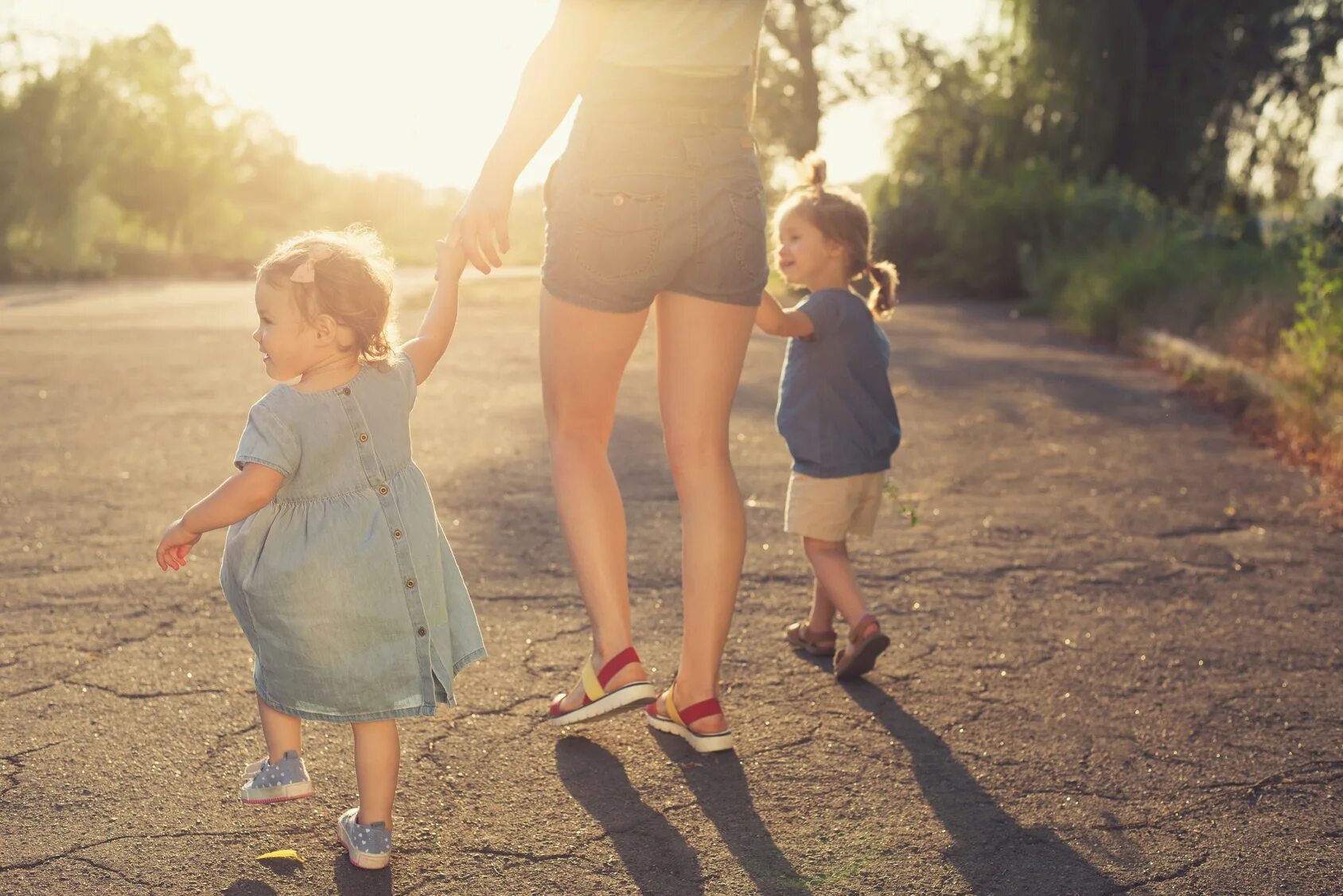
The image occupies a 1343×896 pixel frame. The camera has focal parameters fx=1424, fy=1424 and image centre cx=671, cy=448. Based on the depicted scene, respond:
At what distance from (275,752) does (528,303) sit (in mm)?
17284

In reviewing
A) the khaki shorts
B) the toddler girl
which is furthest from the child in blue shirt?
the toddler girl

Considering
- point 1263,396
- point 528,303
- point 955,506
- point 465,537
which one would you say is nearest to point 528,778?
point 465,537

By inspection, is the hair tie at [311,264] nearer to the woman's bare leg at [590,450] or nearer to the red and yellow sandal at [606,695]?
the woman's bare leg at [590,450]

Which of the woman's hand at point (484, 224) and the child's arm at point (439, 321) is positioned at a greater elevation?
the woman's hand at point (484, 224)

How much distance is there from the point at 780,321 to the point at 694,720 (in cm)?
103

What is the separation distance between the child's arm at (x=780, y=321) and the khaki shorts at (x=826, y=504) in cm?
41

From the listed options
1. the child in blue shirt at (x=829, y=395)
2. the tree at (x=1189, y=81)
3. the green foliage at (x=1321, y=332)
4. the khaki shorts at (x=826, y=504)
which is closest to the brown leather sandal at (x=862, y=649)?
the child in blue shirt at (x=829, y=395)

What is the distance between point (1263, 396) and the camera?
8414 millimetres

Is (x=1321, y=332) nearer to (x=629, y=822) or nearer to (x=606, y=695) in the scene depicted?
(x=606, y=695)

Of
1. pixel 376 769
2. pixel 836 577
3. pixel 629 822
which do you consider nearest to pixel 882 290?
pixel 836 577

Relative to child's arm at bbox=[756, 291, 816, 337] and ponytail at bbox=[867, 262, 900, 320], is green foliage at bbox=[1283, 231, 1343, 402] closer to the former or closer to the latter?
ponytail at bbox=[867, 262, 900, 320]

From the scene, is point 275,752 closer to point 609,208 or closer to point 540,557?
point 609,208

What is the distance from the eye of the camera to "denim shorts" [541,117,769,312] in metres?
2.87

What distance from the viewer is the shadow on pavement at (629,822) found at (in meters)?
2.46
